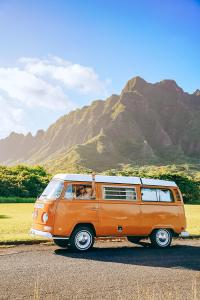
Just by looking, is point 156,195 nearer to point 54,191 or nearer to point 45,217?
point 54,191

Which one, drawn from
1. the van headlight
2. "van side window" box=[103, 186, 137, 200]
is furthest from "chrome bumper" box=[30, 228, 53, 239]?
"van side window" box=[103, 186, 137, 200]

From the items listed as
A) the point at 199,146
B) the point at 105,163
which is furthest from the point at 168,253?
the point at 199,146

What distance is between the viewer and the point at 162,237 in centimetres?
1554

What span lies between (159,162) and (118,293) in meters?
144

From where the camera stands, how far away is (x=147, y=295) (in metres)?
8.21

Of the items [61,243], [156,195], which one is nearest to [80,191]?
[61,243]

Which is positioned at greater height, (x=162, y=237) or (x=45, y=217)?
(x=45, y=217)

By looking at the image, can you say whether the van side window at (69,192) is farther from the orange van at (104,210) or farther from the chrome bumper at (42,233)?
the chrome bumper at (42,233)

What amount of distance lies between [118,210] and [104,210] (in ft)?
1.86

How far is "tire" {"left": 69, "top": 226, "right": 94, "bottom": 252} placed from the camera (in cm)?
1362

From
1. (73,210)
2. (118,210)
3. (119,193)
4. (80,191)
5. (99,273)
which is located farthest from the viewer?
(119,193)

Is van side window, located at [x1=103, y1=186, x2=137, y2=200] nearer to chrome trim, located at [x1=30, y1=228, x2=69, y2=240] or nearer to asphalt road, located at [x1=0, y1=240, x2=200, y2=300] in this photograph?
asphalt road, located at [x1=0, y1=240, x2=200, y2=300]

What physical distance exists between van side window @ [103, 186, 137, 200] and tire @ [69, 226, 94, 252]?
4.59ft

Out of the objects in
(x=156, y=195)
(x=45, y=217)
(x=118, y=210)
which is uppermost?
(x=156, y=195)
